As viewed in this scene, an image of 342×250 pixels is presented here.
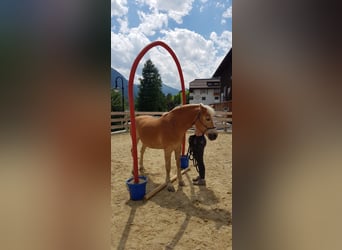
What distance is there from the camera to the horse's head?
10.6ft

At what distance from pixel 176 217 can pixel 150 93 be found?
92.3 ft

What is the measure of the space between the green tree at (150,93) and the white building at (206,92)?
279 inches

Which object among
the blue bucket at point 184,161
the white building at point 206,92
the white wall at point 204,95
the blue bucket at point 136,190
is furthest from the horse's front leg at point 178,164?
the white wall at point 204,95

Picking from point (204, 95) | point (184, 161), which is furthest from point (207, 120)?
point (204, 95)

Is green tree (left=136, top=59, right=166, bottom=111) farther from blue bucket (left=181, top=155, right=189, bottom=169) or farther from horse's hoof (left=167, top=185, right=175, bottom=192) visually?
A: horse's hoof (left=167, top=185, right=175, bottom=192)

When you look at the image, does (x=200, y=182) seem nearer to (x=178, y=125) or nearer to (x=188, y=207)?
(x=188, y=207)

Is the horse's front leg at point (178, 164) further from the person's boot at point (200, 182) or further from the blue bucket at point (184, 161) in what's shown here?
the blue bucket at point (184, 161)

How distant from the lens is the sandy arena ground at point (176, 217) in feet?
7.14

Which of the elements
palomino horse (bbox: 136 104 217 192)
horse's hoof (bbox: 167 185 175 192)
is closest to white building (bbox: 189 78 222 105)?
palomino horse (bbox: 136 104 217 192)
